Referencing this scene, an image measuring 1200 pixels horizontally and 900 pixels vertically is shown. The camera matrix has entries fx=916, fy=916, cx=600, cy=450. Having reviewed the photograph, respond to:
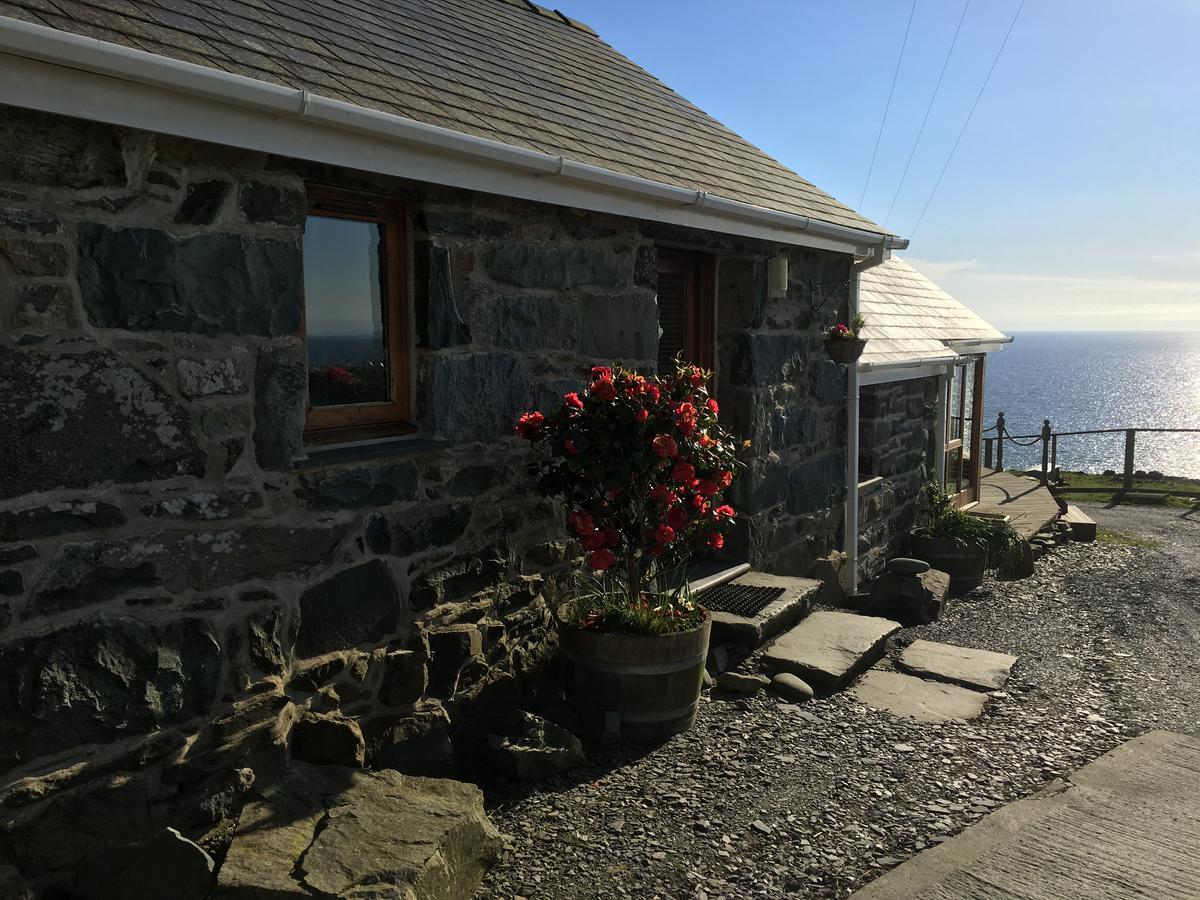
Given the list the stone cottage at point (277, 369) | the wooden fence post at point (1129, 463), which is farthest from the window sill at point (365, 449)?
the wooden fence post at point (1129, 463)

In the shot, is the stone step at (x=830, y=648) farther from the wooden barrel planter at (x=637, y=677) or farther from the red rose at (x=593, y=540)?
the red rose at (x=593, y=540)

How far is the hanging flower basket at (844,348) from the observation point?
7.44 metres

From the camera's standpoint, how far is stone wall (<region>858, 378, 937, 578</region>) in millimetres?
8664

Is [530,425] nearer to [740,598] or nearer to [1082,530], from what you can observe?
[740,598]

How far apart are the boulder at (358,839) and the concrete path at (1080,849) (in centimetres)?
143

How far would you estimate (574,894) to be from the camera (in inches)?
126

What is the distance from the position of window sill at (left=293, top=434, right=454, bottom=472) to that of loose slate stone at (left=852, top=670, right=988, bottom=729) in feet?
9.52

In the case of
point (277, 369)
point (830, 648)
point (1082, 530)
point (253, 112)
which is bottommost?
point (1082, 530)

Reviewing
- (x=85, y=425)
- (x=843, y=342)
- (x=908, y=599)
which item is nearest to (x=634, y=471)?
(x=85, y=425)

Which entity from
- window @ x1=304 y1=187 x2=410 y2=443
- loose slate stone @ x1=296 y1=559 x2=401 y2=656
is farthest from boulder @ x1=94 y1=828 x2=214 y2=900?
window @ x1=304 y1=187 x2=410 y2=443

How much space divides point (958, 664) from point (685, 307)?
3.02 m

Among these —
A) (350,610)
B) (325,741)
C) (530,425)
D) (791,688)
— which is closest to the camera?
(325,741)

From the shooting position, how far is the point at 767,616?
5.62 m

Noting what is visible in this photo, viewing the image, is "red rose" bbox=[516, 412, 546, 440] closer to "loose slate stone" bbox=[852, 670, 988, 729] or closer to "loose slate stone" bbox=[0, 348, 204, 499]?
"loose slate stone" bbox=[0, 348, 204, 499]
